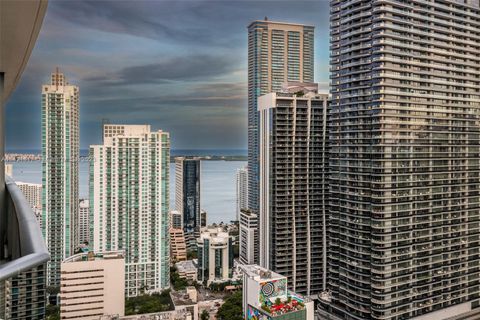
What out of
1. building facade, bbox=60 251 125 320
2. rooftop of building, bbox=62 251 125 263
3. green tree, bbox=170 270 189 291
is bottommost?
green tree, bbox=170 270 189 291

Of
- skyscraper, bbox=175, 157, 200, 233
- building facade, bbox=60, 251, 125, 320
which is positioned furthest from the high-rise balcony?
skyscraper, bbox=175, 157, 200, 233

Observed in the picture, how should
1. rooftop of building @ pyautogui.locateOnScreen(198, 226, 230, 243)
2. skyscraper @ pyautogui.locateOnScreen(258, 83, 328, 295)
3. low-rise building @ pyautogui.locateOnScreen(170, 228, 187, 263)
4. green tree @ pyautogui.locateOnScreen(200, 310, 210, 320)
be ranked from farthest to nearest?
low-rise building @ pyautogui.locateOnScreen(170, 228, 187, 263)
rooftop of building @ pyautogui.locateOnScreen(198, 226, 230, 243)
skyscraper @ pyautogui.locateOnScreen(258, 83, 328, 295)
green tree @ pyautogui.locateOnScreen(200, 310, 210, 320)

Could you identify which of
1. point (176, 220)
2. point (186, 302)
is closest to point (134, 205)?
point (186, 302)

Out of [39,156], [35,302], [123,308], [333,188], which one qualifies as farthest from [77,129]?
[35,302]

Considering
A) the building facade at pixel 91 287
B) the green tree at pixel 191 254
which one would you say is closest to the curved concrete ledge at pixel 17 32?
the building facade at pixel 91 287

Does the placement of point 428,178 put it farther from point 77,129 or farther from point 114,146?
point 77,129

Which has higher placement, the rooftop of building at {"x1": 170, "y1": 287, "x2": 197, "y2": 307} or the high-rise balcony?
the high-rise balcony

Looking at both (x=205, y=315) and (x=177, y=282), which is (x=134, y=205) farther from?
(x=205, y=315)

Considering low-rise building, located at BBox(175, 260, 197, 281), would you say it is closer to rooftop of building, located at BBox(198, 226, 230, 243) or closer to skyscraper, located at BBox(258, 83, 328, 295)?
rooftop of building, located at BBox(198, 226, 230, 243)
